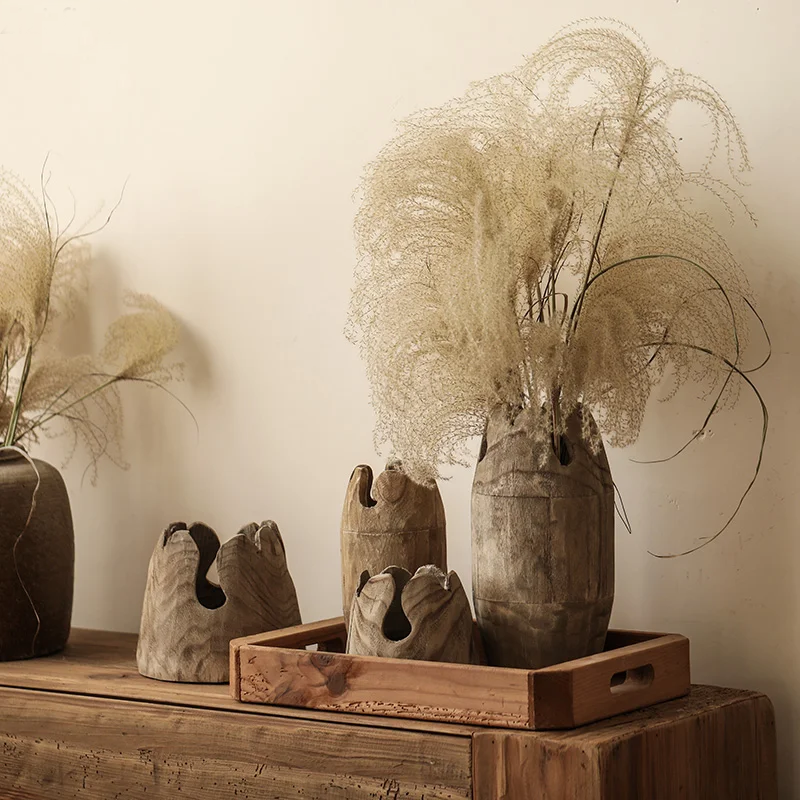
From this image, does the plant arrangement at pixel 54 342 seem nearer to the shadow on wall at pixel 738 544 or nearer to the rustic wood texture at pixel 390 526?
the rustic wood texture at pixel 390 526

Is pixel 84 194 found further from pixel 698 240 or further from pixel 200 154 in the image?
pixel 698 240

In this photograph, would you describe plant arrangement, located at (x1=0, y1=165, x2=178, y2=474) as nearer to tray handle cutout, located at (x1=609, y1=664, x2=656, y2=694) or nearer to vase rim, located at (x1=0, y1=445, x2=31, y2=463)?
vase rim, located at (x1=0, y1=445, x2=31, y2=463)

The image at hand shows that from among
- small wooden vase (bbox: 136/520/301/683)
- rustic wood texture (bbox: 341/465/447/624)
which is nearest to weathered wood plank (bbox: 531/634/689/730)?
rustic wood texture (bbox: 341/465/447/624)

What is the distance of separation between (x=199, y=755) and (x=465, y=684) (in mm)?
285

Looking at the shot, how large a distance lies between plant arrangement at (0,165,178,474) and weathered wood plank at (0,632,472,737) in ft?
0.91

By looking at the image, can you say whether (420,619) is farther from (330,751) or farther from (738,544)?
(738,544)

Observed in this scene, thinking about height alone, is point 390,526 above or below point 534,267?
below

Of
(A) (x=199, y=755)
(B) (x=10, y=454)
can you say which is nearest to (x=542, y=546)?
(A) (x=199, y=755)

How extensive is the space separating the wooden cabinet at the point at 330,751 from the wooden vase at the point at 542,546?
11 centimetres

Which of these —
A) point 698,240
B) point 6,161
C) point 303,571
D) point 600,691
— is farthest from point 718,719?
point 6,161

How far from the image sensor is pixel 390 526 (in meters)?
1.26

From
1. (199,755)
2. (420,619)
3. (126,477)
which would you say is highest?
(126,477)

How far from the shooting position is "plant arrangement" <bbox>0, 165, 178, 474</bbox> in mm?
1509

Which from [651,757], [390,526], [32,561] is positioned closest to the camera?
[651,757]
